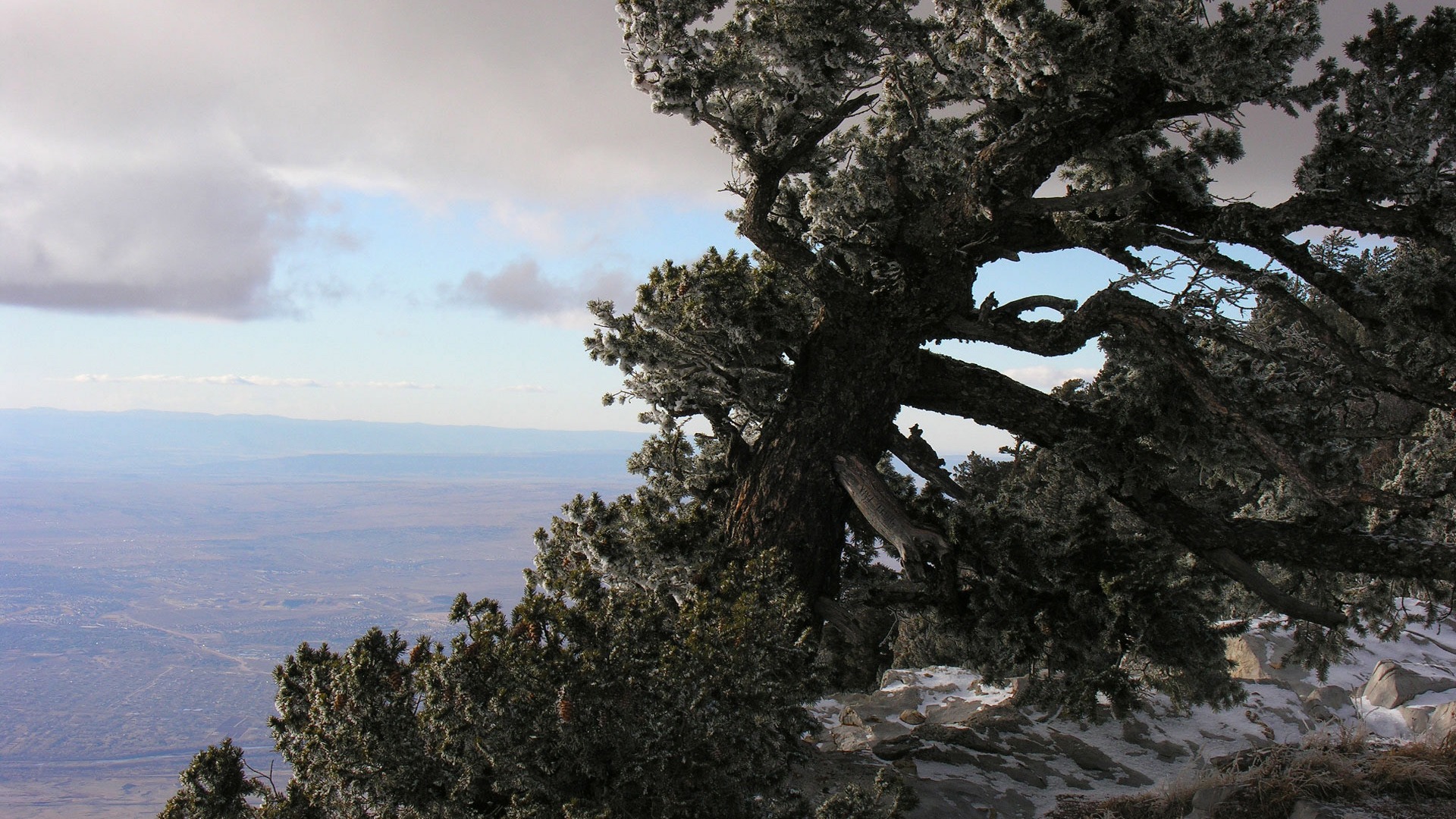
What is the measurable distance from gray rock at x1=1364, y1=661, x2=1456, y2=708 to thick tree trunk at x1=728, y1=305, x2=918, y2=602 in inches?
300

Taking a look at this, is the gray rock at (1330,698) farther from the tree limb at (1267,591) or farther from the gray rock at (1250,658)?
the tree limb at (1267,591)

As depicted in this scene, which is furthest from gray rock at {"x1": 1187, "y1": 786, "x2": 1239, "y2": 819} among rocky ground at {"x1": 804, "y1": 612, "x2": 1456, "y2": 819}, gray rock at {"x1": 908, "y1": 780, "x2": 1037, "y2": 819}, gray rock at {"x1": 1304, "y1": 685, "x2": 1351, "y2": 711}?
gray rock at {"x1": 1304, "y1": 685, "x2": 1351, "y2": 711}

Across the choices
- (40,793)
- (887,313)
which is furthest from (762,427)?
(40,793)

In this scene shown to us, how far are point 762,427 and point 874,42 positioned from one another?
354 centimetres

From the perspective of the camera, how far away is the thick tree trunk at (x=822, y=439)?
7.88 metres

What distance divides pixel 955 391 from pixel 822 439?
1.41 metres

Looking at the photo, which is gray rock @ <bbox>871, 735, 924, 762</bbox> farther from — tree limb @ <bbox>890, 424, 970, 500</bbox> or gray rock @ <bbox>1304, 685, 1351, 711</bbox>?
gray rock @ <bbox>1304, 685, 1351, 711</bbox>

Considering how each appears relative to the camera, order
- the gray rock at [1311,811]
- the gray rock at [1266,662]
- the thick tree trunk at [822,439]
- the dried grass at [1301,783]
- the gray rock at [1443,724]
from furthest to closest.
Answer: the gray rock at [1266,662] → the thick tree trunk at [822,439] → the gray rock at [1443,724] → the dried grass at [1301,783] → the gray rock at [1311,811]

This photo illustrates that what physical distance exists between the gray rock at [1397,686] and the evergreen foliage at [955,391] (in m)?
2.64

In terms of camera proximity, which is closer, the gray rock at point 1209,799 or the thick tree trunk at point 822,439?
the gray rock at point 1209,799

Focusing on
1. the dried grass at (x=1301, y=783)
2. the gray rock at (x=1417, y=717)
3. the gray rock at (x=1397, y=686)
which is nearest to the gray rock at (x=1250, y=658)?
the gray rock at (x=1397, y=686)

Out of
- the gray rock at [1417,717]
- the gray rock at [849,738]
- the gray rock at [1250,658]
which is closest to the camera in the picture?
the gray rock at [849,738]

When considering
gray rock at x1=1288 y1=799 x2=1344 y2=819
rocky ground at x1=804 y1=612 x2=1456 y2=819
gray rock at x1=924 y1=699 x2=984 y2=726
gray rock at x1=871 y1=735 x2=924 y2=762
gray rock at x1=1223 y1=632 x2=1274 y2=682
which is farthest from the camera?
gray rock at x1=1223 y1=632 x2=1274 y2=682

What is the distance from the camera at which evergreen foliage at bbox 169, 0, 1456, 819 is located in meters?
4.93
